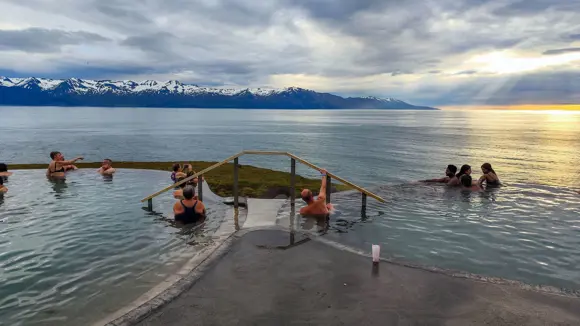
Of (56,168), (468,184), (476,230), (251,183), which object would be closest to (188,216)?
(251,183)

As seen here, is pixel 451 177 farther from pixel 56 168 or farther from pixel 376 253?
pixel 56 168

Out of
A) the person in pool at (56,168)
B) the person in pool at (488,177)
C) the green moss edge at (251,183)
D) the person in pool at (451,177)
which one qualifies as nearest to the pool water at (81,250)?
the green moss edge at (251,183)

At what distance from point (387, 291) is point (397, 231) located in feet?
23.0

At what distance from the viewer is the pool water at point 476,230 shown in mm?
12297

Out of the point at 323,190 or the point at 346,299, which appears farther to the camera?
the point at 323,190

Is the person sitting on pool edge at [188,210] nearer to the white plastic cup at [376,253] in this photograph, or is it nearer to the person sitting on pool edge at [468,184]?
the white plastic cup at [376,253]

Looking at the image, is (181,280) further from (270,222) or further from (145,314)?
(270,222)

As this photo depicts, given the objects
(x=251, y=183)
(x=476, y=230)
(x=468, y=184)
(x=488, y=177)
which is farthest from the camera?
(x=488, y=177)

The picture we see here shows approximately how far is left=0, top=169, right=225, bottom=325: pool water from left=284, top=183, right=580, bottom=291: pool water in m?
6.86

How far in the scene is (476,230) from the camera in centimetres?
1606

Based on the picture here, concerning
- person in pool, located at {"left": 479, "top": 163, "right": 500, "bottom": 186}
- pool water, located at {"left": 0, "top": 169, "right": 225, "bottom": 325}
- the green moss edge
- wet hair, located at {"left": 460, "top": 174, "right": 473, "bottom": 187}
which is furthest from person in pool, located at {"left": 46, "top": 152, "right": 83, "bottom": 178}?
person in pool, located at {"left": 479, "top": 163, "right": 500, "bottom": 186}

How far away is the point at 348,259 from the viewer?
37.2 ft

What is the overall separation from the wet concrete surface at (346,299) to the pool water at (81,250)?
2390 millimetres

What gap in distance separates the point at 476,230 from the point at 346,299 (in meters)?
10.0
